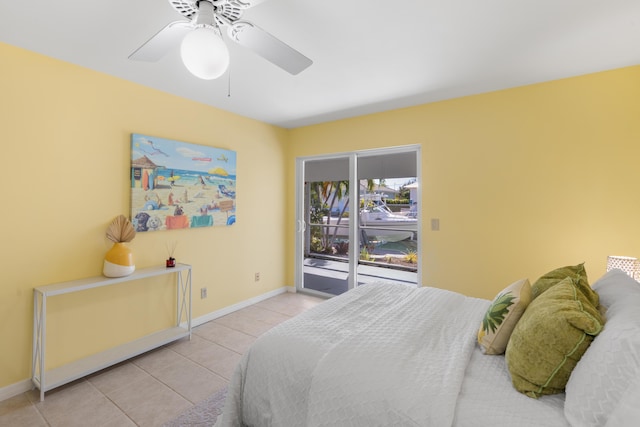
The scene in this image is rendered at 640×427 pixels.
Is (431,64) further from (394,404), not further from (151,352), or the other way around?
(151,352)

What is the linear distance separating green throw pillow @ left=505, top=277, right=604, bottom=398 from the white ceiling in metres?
1.61

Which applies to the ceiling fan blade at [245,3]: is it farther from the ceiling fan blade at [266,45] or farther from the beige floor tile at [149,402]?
the beige floor tile at [149,402]

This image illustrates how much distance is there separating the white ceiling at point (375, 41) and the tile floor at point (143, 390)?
247cm

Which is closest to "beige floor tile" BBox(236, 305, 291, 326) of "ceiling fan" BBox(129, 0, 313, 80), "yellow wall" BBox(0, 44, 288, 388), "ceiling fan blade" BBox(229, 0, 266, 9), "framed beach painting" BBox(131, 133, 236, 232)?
"yellow wall" BBox(0, 44, 288, 388)

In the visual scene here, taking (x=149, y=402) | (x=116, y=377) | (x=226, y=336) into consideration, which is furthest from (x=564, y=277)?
(x=116, y=377)

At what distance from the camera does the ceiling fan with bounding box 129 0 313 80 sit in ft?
4.11

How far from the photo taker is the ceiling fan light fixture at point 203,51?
1240mm

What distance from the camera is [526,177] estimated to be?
277 cm

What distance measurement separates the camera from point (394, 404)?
A: 1089 mm

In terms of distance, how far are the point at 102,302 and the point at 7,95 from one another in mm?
1699

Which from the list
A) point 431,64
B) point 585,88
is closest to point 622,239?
point 585,88

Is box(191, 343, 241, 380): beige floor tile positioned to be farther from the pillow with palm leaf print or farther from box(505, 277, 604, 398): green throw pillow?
box(505, 277, 604, 398): green throw pillow

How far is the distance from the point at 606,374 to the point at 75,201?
329 cm

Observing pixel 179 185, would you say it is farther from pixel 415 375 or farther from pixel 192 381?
pixel 415 375
